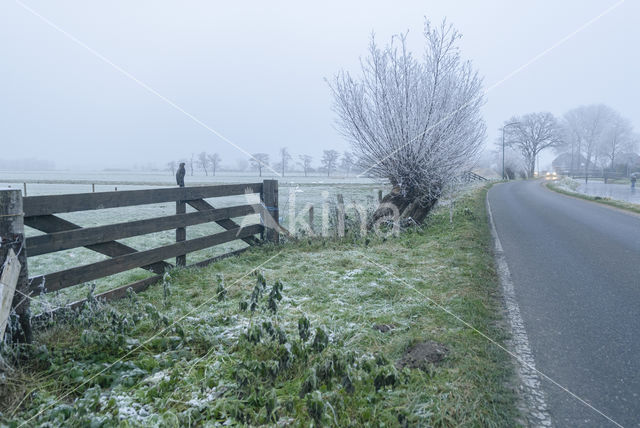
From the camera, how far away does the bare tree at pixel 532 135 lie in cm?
6588

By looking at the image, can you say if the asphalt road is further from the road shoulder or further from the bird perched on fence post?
the bird perched on fence post

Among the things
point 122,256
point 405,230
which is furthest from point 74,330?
point 405,230

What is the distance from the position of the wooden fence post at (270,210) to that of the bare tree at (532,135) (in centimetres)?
6857

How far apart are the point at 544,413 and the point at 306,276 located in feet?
11.8

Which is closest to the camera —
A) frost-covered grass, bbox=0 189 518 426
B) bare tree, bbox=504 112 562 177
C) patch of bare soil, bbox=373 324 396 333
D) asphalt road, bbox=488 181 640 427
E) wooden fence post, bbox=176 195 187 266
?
frost-covered grass, bbox=0 189 518 426

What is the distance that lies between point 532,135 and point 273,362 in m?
76.6

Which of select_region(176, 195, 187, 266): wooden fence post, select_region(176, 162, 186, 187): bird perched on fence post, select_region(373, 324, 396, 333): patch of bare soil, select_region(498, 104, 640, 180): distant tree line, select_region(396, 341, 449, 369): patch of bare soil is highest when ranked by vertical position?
select_region(498, 104, 640, 180): distant tree line

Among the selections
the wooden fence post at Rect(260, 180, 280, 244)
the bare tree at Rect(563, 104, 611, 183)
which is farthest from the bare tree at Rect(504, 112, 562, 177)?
the wooden fence post at Rect(260, 180, 280, 244)

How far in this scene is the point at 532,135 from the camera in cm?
6712

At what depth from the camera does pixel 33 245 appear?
3.77 m

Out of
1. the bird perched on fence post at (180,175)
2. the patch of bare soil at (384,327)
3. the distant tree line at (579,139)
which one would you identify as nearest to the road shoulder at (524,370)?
the patch of bare soil at (384,327)

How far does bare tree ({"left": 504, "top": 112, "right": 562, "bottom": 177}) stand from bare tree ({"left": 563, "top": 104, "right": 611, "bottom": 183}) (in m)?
7.02

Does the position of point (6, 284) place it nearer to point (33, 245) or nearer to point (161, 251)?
point (33, 245)

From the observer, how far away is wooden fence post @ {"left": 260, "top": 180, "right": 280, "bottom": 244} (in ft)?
25.3
